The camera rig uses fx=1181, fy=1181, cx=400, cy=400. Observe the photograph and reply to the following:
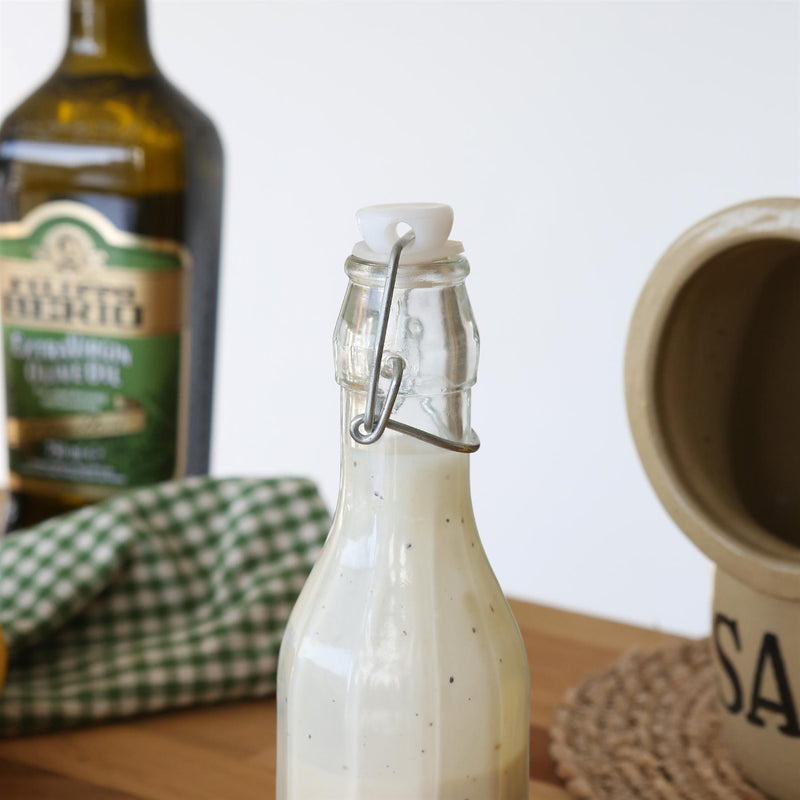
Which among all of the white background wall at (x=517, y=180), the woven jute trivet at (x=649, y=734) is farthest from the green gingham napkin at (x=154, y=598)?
the white background wall at (x=517, y=180)

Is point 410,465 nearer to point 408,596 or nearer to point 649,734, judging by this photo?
point 408,596

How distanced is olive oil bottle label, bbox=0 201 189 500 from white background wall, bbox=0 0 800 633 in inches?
16.9

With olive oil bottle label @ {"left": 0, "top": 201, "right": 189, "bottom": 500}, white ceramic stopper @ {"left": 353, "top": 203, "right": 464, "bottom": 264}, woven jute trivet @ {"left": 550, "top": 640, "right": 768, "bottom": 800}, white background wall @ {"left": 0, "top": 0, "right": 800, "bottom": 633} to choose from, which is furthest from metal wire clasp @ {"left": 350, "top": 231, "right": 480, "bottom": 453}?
white background wall @ {"left": 0, "top": 0, "right": 800, "bottom": 633}

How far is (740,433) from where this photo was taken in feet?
1.19

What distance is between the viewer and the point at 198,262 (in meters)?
0.60

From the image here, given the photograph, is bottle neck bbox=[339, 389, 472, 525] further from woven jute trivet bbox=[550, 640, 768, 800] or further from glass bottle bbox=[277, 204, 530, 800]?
woven jute trivet bbox=[550, 640, 768, 800]

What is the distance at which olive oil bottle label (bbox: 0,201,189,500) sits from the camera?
0.56m

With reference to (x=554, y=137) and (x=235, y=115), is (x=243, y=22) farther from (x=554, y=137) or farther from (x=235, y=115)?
(x=554, y=137)

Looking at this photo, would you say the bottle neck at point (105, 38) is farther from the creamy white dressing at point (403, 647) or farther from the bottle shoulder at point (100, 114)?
the creamy white dressing at point (403, 647)

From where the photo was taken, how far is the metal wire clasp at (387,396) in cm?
24

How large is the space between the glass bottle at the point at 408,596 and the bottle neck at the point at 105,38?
370 mm

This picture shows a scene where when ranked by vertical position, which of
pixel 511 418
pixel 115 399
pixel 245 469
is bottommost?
pixel 245 469

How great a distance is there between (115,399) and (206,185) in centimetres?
12

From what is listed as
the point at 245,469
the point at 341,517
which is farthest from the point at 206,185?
the point at 245,469
